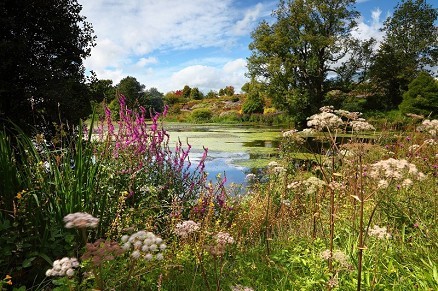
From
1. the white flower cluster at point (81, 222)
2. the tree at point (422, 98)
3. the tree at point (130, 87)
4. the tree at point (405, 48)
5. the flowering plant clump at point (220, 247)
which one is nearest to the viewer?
the white flower cluster at point (81, 222)

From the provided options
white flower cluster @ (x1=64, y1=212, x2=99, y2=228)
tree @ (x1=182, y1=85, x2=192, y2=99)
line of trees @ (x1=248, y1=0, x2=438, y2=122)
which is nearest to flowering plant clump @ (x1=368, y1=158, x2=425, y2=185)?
white flower cluster @ (x1=64, y1=212, x2=99, y2=228)

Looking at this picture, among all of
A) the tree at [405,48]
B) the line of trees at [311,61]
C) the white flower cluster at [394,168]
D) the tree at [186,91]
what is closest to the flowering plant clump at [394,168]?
the white flower cluster at [394,168]

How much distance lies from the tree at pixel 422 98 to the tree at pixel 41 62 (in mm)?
24524

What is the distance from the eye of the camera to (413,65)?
3412cm

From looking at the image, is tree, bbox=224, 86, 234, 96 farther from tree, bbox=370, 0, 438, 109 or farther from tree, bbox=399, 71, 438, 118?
tree, bbox=399, 71, 438, 118

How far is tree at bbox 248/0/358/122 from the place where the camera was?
27016 millimetres

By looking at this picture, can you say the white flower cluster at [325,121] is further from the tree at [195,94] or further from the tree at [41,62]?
the tree at [195,94]

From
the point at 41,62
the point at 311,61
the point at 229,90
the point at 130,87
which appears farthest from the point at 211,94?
the point at 41,62

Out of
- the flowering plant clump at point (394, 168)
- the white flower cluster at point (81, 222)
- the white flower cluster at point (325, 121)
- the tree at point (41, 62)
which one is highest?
the tree at point (41, 62)

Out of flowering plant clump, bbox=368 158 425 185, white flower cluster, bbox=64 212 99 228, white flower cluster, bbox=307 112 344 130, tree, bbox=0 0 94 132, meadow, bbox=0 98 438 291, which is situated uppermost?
tree, bbox=0 0 94 132

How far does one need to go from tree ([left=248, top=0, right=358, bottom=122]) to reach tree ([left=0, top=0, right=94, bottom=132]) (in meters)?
19.1

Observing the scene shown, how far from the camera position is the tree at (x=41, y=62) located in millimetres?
8141

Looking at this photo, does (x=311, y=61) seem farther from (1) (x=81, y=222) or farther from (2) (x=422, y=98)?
(1) (x=81, y=222)

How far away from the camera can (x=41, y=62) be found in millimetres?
9203
